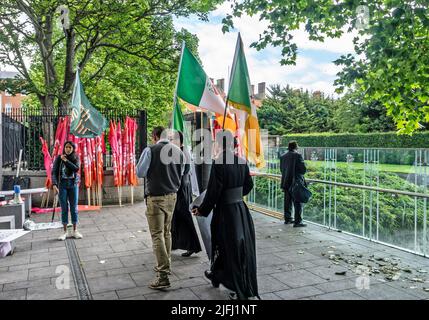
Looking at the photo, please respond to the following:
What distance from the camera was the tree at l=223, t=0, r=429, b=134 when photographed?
5719mm

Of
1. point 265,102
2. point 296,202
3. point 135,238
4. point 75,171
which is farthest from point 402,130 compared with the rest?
point 265,102

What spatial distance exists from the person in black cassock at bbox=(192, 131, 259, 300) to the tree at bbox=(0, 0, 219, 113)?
8.73 meters

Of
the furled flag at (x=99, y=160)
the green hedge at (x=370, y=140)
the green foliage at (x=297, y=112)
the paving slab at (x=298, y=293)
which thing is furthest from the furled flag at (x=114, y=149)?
the green foliage at (x=297, y=112)

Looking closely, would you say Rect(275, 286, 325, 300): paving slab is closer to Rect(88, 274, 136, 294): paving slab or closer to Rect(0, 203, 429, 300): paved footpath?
Rect(0, 203, 429, 300): paved footpath

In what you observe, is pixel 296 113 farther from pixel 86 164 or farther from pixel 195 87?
pixel 195 87

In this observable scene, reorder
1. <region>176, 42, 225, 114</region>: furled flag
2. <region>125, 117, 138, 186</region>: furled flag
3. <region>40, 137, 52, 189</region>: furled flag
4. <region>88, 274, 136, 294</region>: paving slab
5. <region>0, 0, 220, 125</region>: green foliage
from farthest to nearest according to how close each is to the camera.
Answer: <region>0, 0, 220, 125</region>: green foliage < <region>125, 117, 138, 186</region>: furled flag < <region>40, 137, 52, 189</region>: furled flag < <region>176, 42, 225, 114</region>: furled flag < <region>88, 274, 136, 294</region>: paving slab

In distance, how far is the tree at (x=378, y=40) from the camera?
5.72 m

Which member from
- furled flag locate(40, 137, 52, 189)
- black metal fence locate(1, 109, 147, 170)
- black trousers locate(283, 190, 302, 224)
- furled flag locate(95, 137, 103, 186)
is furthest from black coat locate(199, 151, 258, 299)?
black metal fence locate(1, 109, 147, 170)

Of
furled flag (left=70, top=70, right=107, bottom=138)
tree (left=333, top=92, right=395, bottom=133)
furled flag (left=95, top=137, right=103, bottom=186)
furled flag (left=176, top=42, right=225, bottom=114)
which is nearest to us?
furled flag (left=176, top=42, right=225, bottom=114)

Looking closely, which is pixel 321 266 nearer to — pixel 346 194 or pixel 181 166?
pixel 181 166

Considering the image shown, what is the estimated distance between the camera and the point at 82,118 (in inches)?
414

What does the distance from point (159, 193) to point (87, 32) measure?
11.6 meters

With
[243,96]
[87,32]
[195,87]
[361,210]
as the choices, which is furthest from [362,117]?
[243,96]
